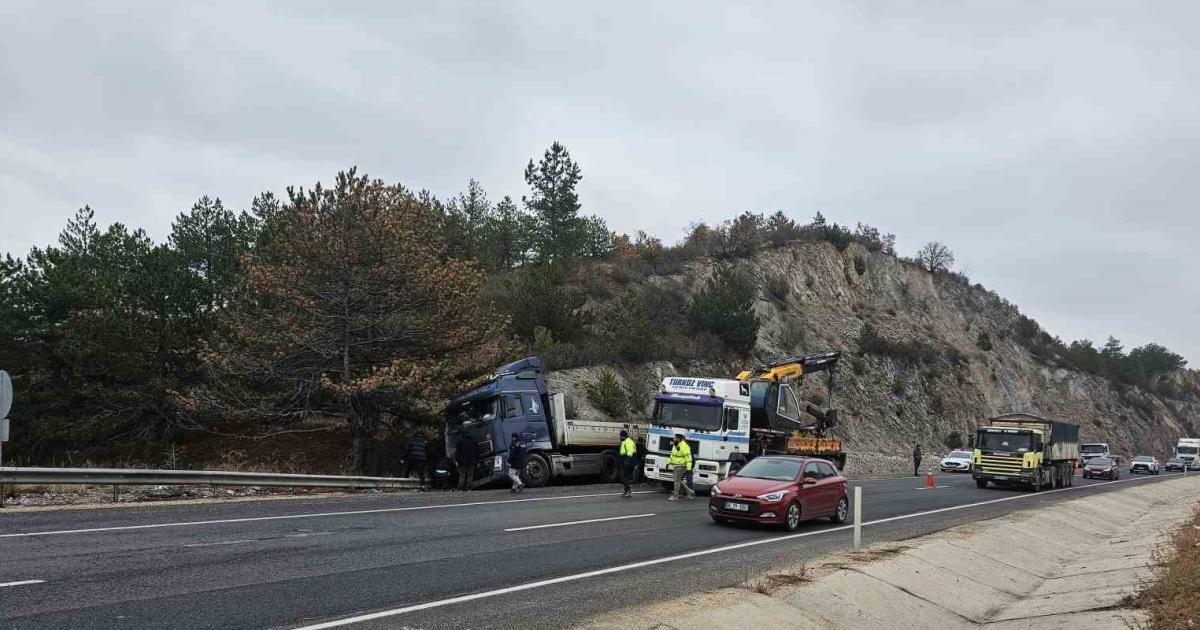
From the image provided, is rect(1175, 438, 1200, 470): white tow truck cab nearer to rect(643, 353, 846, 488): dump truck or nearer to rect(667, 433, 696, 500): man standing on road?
rect(643, 353, 846, 488): dump truck

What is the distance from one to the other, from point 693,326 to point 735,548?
133 feet

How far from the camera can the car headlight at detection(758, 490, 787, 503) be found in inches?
630

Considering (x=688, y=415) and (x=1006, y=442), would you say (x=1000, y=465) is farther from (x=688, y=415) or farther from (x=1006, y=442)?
(x=688, y=415)

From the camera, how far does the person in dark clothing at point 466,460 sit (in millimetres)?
24031

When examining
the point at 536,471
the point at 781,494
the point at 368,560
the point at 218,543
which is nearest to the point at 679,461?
the point at 536,471

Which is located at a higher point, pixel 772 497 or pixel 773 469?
pixel 773 469

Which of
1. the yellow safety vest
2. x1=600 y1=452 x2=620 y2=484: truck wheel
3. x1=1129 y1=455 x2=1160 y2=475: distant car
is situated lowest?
x1=1129 y1=455 x2=1160 y2=475: distant car

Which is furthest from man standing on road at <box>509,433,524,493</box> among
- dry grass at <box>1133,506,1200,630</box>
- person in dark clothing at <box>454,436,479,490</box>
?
dry grass at <box>1133,506,1200,630</box>

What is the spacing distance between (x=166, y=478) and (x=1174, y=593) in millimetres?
17849

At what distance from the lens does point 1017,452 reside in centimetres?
3111

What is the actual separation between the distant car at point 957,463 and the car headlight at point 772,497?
120ft

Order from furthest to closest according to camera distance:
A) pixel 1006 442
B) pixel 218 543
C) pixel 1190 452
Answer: pixel 1190 452 < pixel 1006 442 < pixel 218 543

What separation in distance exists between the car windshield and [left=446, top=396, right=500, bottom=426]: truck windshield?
8.98m

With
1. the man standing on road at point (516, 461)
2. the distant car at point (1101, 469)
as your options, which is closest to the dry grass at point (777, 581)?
the man standing on road at point (516, 461)
